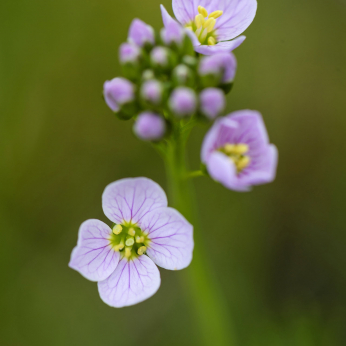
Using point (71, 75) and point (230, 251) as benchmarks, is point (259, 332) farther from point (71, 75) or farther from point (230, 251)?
point (71, 75)

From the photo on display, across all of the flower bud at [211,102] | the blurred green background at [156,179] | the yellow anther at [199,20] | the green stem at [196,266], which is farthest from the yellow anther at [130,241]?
the blurred green background at [156,179]

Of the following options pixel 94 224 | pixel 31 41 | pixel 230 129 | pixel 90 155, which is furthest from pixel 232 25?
pixel 31 41

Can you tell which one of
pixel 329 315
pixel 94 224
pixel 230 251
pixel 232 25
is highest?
pixel 232 25

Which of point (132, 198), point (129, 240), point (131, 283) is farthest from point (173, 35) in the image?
point (131, 283)

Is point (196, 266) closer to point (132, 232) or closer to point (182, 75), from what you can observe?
point (132, 232)

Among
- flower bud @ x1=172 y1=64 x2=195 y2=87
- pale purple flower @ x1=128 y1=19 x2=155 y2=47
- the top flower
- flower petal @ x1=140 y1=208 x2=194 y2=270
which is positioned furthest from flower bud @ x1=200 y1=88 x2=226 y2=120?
the top flower

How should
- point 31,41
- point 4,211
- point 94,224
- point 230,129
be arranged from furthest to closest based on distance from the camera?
point 31,41
point 4,211
point 94,224
point 230,129
